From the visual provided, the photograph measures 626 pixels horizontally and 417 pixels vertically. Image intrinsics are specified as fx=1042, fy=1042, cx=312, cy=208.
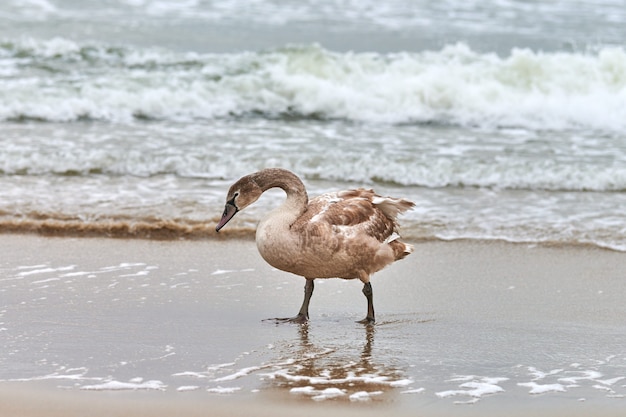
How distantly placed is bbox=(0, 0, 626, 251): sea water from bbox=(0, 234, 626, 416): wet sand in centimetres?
77

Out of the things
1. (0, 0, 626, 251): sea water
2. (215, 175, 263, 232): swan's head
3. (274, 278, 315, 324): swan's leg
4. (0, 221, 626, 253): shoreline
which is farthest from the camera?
(0, 0, 626, 251): sea water

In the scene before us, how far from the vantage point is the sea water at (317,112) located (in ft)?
29.5

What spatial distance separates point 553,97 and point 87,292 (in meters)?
9.03

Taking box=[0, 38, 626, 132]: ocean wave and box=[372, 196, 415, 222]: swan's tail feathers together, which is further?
box=[0, 38, 626, 132]: ocean wave

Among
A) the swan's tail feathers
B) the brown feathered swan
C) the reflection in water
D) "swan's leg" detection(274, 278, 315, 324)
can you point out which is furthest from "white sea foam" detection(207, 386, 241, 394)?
the swan's tail feathers

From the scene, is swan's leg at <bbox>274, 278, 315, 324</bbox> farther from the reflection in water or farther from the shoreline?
the shoreline

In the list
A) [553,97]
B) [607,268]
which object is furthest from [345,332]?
[553,97]

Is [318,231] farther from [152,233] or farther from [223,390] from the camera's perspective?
[152,233]

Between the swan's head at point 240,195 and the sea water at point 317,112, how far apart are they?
2.33 metres

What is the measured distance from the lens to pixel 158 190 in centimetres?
941

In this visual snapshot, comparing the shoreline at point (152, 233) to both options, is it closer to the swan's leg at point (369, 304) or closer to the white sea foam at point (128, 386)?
the swan's leg at point (369, 304)

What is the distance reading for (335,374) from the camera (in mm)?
5137

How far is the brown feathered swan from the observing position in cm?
576

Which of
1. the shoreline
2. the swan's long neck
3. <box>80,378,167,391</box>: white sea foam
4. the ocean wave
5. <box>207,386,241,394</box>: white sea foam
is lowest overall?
<box>80,378,167,391</box>: white sea foam
